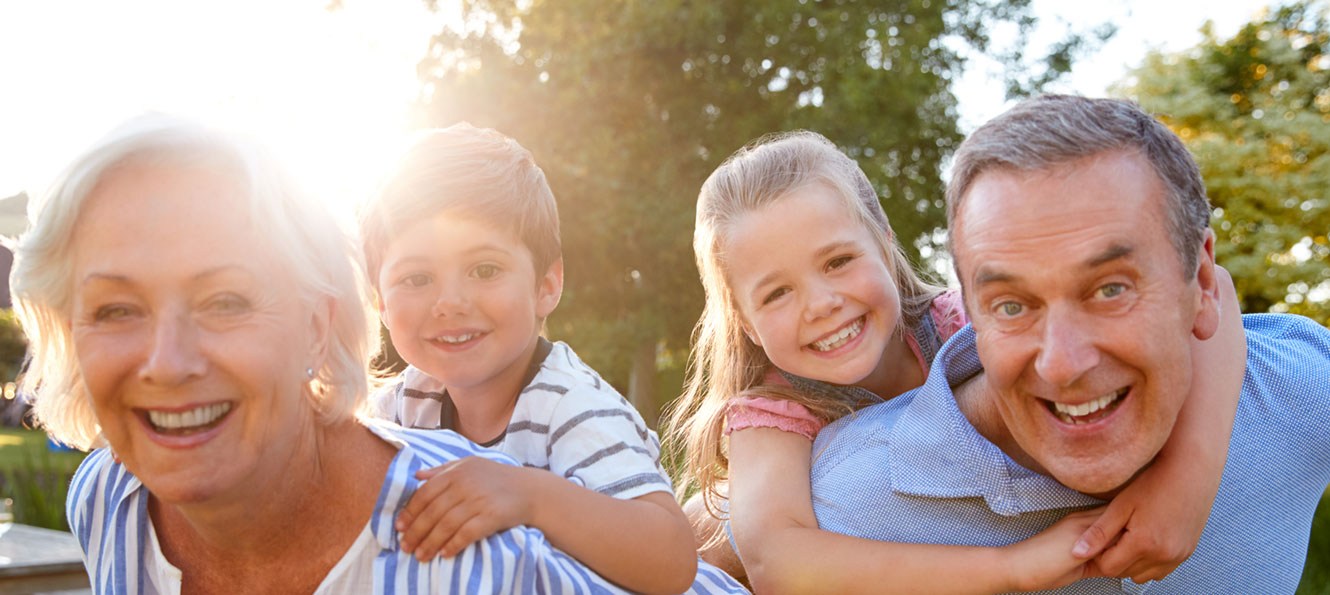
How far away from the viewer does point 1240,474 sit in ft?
7.89

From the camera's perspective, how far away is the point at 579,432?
2.66 metres

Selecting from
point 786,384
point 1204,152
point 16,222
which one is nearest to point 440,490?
point 786,384

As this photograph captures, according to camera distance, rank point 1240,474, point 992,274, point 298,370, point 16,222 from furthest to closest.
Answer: point 16,222, point 1240,474, point 992,274, point 298,370

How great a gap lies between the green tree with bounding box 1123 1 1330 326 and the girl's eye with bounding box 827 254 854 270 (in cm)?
2115

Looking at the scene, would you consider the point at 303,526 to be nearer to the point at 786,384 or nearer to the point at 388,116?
the point at 786,384

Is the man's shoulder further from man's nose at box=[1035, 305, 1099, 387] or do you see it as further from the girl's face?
man's nose at box=[1035, 305, 1099, 387]

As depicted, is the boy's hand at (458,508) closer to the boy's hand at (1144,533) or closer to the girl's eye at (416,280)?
the girl's eye at (416,280)

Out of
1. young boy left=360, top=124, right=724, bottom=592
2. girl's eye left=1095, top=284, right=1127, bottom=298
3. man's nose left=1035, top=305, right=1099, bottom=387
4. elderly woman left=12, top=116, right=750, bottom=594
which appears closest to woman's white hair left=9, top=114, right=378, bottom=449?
elderly woman left=12, top=116, right=750, bottom=594

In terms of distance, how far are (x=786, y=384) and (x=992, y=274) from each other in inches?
51.9

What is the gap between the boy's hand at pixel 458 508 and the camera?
6.41ft

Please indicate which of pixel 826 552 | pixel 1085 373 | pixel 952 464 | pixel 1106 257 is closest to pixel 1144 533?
pixel 1085 373

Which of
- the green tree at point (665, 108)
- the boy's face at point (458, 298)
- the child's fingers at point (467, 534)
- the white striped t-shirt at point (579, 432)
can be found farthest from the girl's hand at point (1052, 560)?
the green tree at point (665, 108)

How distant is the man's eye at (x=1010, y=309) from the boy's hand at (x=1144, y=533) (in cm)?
45

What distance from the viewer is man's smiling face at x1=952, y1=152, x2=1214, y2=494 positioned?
6.77 feet
